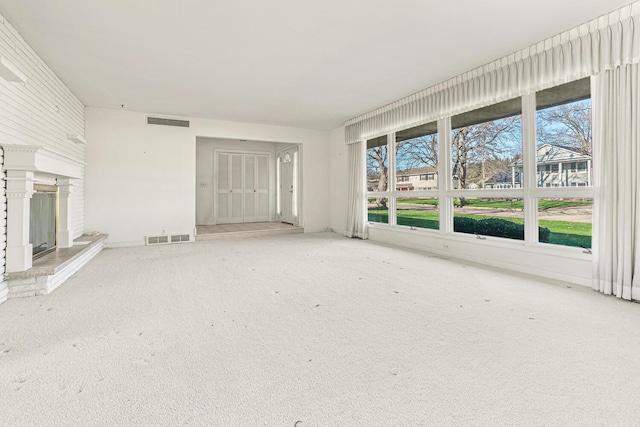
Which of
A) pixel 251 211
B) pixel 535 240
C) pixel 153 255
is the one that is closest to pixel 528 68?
pixel 535 240

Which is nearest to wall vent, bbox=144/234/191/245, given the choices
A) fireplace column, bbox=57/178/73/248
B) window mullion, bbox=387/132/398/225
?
fireplace column, bbox=57/178/73/248

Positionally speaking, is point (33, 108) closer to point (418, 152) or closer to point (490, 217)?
point (418, 152)

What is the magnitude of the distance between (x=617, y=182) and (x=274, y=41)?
360cm

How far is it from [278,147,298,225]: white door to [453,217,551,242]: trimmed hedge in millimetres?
4415

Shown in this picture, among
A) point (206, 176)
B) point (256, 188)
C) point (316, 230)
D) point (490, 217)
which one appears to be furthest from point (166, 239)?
point (490, 217)

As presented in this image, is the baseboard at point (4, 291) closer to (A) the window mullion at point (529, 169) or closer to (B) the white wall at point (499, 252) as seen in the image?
(B) the white wall at point (499, 252)

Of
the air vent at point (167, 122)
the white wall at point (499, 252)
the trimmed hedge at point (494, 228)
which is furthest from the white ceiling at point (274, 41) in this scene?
the white wall at point (499, 252)

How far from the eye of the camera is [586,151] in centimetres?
323

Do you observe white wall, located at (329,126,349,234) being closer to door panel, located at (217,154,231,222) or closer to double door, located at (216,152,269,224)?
double door, located at (216,152,269,224)

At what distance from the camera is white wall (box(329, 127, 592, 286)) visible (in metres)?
3.22

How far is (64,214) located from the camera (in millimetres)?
4191

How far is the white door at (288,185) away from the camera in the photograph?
8.30m

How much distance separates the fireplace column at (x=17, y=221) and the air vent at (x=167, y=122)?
128 inches

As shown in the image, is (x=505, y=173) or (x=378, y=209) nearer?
(x=505, y=173)
